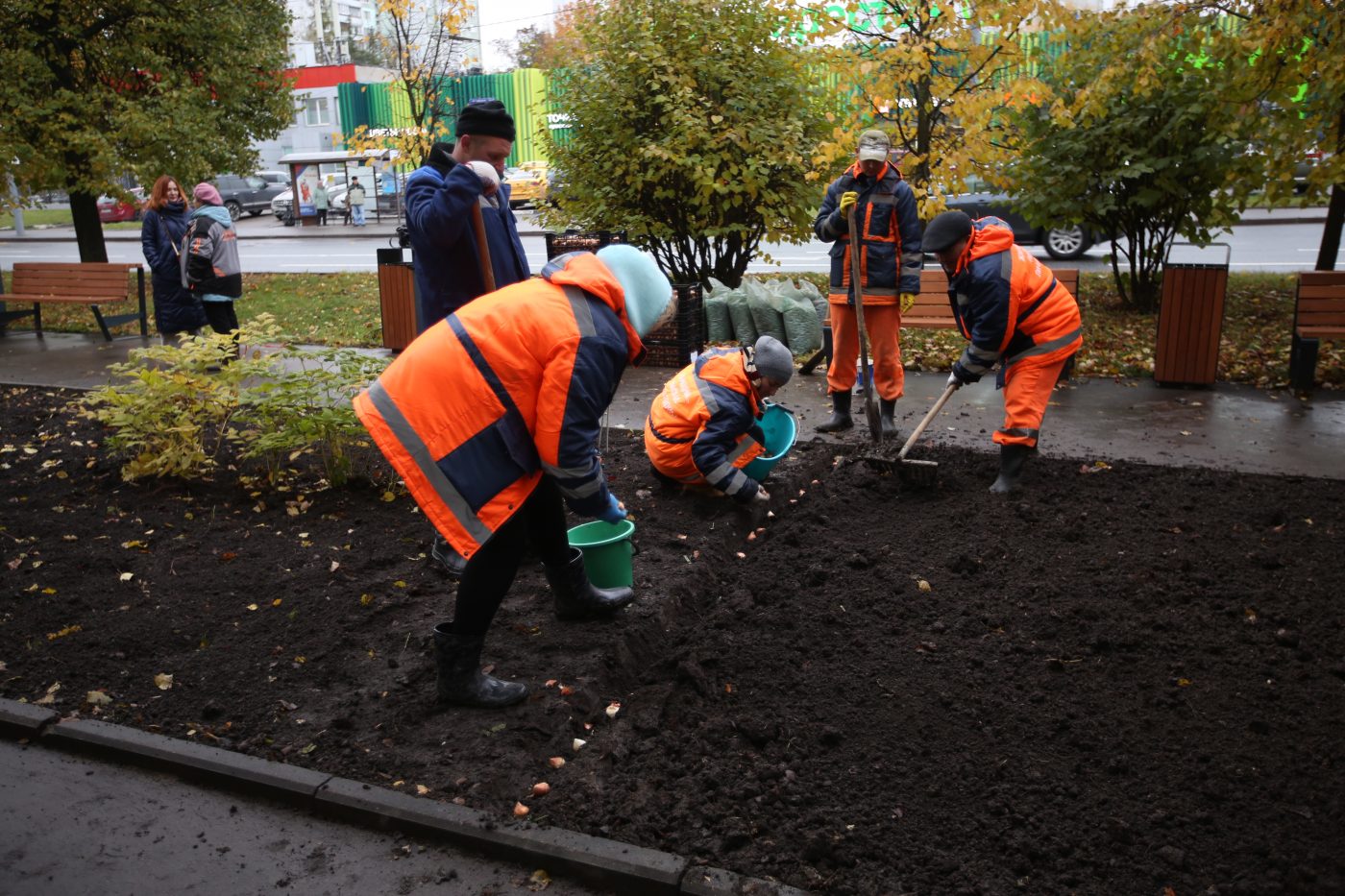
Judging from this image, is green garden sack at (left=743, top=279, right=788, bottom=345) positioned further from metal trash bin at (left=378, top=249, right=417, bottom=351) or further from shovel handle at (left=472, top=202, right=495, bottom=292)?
shovel handle at (left=472, top=202, right=495, bottom=292)

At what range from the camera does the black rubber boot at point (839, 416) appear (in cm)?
729

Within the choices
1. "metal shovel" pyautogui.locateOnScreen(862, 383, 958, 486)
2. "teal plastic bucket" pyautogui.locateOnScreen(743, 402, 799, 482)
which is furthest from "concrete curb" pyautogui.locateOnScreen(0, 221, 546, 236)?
"metal shovel" pyautogui.locateOnScreen(862, 383, 958, 486)

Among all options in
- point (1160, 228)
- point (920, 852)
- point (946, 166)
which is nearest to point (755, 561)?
point (920, 852)

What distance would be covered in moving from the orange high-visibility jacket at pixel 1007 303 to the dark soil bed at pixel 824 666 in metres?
0.78

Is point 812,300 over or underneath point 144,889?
over

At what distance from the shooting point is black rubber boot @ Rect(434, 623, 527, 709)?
12.3 ft

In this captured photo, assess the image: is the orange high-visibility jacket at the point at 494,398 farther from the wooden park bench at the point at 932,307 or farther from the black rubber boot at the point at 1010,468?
the wooden park bench at the point at 932,307

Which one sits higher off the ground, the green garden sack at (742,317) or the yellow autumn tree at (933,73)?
the yellow autumn tree at (933,73)

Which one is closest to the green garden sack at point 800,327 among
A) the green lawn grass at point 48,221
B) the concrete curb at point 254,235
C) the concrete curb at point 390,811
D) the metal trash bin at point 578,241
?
the metal trash bin at point 578,241

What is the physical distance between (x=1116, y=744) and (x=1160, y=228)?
356 inches

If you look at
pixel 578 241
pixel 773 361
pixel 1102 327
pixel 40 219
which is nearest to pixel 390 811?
pixel 773 361

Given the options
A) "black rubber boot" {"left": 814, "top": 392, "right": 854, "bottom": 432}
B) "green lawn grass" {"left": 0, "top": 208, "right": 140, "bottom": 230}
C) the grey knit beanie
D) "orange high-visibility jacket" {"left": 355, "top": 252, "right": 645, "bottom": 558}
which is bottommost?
"black rubber boot" {"left": 814, "top": 392, "right": 854, "bottom": 432}

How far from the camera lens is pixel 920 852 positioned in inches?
120

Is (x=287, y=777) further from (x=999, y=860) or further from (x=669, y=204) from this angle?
(x=669, y=204)
